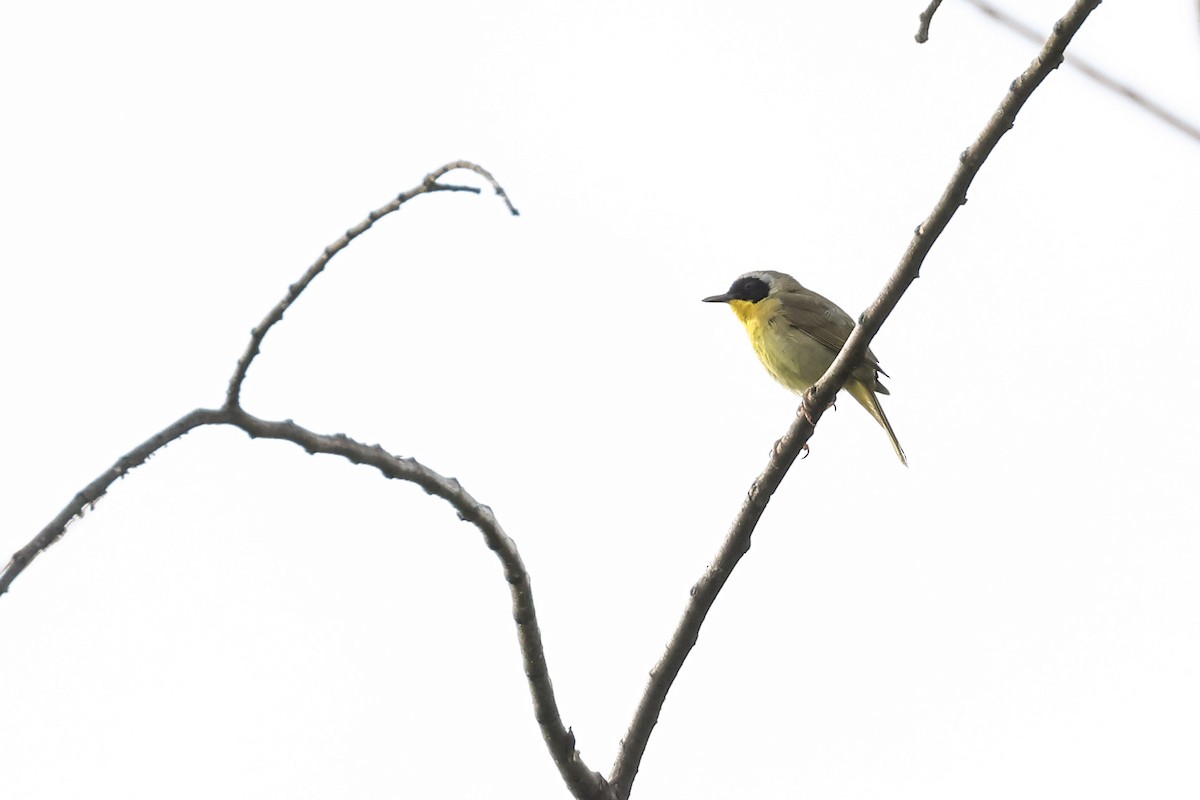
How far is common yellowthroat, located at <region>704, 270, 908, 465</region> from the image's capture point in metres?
7.23

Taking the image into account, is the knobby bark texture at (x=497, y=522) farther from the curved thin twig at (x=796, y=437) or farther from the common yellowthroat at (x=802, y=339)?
the common yellowthroat at (x=802, y=339)

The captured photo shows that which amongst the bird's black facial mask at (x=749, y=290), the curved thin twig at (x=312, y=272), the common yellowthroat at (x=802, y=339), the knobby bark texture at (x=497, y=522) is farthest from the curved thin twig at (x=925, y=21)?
the bird's black facial mask at (x=749, y=290)

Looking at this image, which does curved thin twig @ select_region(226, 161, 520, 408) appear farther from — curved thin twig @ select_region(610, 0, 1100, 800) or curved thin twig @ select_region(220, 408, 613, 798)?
curved thin twig @ select_region(610, 0, 1100, 800)

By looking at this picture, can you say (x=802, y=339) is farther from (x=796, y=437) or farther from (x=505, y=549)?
(x=505, y=549)

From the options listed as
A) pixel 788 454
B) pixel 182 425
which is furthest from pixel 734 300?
pixel 182 425

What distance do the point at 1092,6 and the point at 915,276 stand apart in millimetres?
758

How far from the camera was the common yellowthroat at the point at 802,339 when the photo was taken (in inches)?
285

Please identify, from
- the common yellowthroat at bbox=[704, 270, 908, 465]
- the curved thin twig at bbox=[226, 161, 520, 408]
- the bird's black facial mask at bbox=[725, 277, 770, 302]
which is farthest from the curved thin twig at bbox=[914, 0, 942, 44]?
the bird's black facial mask at bbox=[725, 277, 770, 302]

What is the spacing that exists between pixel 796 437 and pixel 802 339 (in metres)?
4.13

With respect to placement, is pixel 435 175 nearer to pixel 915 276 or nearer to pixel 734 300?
pixel 915 276

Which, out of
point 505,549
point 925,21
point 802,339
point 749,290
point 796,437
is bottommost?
point 505,549

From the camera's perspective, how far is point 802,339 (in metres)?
7.70

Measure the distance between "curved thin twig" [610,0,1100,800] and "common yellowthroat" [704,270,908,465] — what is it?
350cm

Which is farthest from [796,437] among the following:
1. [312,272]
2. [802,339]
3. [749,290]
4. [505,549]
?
[749,290]
